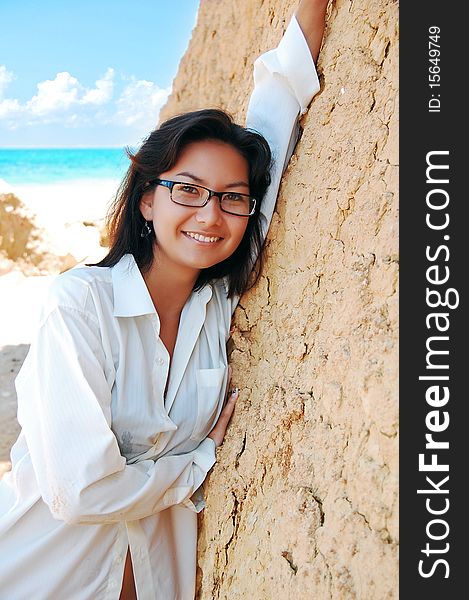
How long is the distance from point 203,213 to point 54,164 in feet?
97.5

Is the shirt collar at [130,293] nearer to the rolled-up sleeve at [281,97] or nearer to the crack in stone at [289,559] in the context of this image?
the rolled-up sleeve at [281,97]

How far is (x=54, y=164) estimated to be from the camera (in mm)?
30359

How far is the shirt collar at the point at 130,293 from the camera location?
2.07 m

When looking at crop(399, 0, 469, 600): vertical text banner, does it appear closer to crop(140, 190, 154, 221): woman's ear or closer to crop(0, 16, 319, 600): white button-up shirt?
crop(0, 16, 319, 600): white button-up shirt

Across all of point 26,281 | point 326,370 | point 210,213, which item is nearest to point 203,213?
point 210,213

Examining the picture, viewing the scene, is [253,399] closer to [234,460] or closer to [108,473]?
[234,460]

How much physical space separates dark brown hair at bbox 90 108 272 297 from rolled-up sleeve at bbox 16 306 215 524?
35 centimetres

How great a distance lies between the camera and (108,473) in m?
1.96

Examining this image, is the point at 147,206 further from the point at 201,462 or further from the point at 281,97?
the point at 201,462

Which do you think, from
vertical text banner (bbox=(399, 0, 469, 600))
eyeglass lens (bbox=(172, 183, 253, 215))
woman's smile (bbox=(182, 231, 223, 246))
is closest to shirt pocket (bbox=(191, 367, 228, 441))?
woman's smile (bbox=(182, 231, 223, 246))

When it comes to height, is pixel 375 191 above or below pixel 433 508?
above

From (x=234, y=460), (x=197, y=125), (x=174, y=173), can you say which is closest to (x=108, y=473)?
(x=234, y=460)

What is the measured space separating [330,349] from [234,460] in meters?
0.54

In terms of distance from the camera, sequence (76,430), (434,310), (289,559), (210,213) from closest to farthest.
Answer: (434,310)
(289,559)
(76,430)
(210,213)
